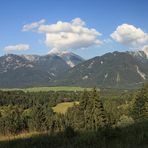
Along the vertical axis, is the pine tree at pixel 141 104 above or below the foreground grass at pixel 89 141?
below

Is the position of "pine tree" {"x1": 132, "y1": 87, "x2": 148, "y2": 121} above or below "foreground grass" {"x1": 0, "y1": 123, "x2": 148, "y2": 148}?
below

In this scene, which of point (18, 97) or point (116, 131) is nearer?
point (116, 131)

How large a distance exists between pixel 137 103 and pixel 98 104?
943cm

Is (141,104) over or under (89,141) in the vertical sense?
under

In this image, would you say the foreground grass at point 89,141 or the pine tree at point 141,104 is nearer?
the foreground grass at point 89,141

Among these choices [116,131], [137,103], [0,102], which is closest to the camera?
[116,131]

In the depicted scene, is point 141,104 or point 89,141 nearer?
point 89,141

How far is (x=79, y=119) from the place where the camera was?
6594cm

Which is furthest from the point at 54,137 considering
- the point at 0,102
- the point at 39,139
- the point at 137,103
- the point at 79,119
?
the point at 0,102

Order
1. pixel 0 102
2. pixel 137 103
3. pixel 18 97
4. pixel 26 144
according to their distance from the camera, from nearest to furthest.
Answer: pixel 26 144 → pixel 137 103 → pixel 0 102 → pixel 18 97

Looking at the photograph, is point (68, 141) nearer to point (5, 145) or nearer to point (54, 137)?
point (54, 137)

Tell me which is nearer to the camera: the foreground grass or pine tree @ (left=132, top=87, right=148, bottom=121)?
the foreground grass

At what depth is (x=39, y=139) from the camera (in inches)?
392

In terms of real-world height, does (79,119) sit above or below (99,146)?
below
